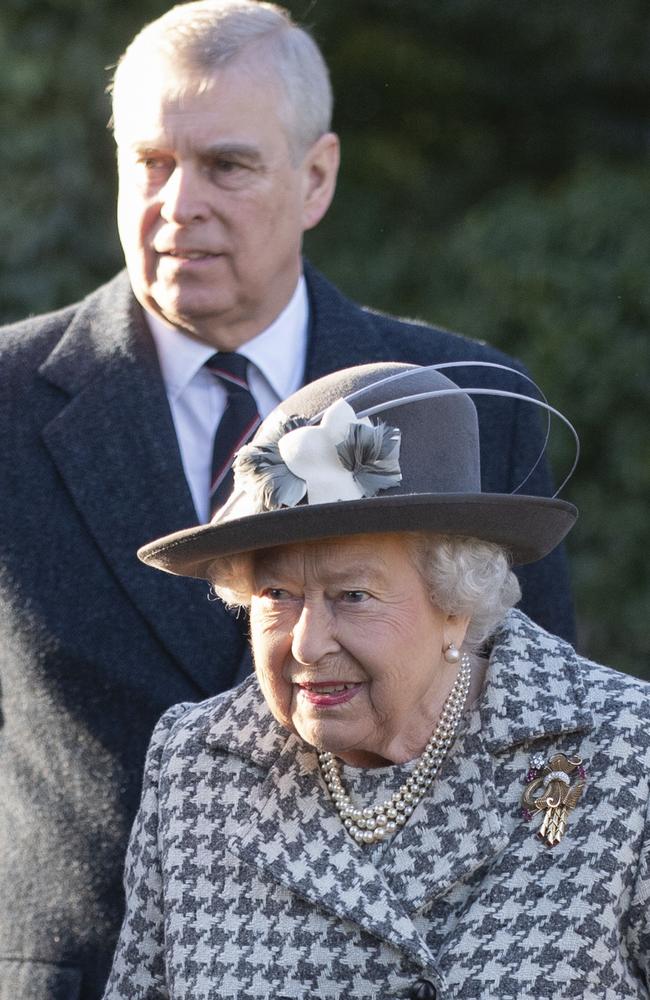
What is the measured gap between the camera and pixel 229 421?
3.33m

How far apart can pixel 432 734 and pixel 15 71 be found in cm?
486

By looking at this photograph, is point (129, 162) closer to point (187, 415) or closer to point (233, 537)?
point (187, 415)

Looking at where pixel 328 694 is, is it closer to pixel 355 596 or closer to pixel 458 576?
pixel 355 596

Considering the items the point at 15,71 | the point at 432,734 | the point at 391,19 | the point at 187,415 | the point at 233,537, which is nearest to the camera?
the point at 233,537

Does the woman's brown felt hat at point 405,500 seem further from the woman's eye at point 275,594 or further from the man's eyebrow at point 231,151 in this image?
the man's eyebrow at point 231,151

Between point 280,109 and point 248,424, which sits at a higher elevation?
point 280,109

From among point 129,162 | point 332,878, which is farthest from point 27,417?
point 332,878

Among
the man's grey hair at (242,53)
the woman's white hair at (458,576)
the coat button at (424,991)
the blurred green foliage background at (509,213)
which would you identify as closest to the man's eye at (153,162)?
the man's grey hair at (242,53)

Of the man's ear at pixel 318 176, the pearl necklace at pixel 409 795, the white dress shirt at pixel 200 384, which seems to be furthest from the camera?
the man's ear at pixel 318 176

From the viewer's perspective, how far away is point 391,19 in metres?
8.30

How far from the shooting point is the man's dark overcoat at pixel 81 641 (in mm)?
3158

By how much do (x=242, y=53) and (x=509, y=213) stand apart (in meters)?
4.03

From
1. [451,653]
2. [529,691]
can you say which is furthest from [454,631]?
[529,691]

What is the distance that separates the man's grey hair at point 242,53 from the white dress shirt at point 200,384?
43cm
